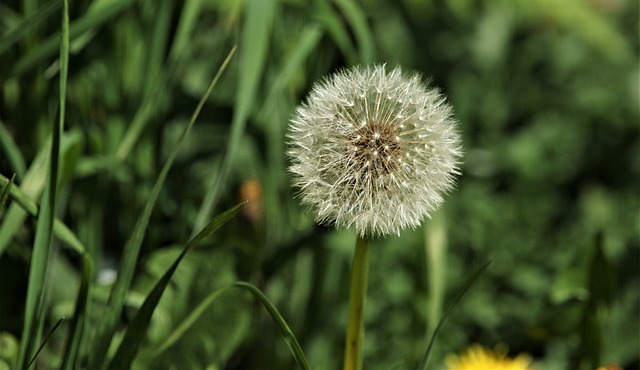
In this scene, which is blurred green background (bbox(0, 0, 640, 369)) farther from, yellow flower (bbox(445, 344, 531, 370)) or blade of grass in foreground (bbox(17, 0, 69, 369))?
blade of grass in foreground (bbox(17, 0, 69, 369))

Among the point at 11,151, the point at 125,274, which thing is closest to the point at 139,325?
the point at 125,274

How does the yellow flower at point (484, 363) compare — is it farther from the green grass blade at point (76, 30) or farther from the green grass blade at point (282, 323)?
the green grass blade at point (76, 30)

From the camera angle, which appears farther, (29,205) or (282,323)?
(29,205)

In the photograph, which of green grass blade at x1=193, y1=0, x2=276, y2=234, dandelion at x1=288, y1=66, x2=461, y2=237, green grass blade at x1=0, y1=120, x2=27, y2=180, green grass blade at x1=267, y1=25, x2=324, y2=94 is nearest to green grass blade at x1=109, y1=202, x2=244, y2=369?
dandelion at x1=288, y1=66, x2=461, y2=237

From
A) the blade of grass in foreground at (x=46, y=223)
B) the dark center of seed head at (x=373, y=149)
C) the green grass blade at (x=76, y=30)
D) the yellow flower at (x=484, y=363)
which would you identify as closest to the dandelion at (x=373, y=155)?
the dark center of seed head at (x=373, y=149)

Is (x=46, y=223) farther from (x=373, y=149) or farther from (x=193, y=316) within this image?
(x=373, y=149)

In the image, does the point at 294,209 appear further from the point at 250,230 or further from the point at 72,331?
the point at 72,331

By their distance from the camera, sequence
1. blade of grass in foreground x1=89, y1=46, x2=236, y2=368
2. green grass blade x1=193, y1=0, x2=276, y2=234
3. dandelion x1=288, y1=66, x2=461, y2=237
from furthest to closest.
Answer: green grass blade x1=193, y1=0, x2=276, y2=234 < blade of grass in foreground x1=89, y1=46, x2=236, y2=368 < dandelion x1=288, y1=66, x2=461, y2=237
